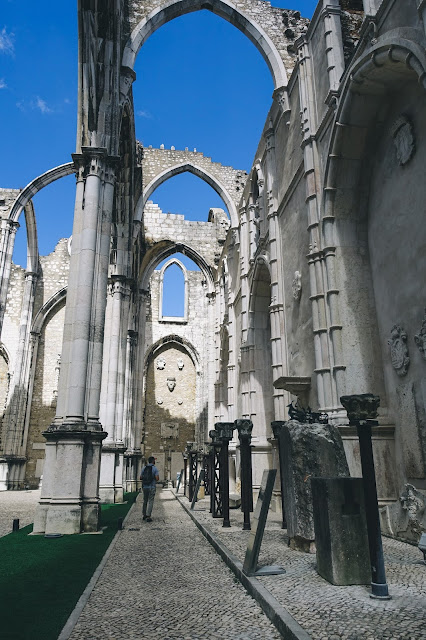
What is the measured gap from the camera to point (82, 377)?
8023 mm

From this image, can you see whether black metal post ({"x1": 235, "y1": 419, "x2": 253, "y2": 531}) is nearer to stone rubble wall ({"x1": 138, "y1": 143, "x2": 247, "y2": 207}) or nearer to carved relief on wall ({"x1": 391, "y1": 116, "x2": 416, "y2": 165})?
carved relief on wall ({"x1": 391, "y1": 116, "x2": 416, "y2": 165})

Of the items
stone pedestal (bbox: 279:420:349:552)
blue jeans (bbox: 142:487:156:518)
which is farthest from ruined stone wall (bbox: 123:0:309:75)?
blue jeans (bbox: 142:487:156:518)

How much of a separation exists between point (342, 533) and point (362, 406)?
1.16 m

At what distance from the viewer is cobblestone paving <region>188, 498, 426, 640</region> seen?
2.64 metres

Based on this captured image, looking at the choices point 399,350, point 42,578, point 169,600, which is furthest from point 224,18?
point 169,600

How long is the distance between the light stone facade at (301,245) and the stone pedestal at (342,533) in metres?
2.55

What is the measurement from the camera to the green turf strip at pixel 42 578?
10.1 feet

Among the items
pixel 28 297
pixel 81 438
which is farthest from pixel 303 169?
pixel 28 297

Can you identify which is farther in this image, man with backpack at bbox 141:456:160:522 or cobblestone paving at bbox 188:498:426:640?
man with backpack at bbox 141:456:160:522

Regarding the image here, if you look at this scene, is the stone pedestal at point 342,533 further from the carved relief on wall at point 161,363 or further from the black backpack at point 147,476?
the carved relief on wall at point 161,363

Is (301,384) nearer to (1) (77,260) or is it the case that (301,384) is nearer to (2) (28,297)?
(1) (77,260)

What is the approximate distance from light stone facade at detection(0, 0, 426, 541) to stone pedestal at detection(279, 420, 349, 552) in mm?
1738

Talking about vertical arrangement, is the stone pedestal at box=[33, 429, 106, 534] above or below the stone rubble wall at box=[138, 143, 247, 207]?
below

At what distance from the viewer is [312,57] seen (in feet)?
32.1
